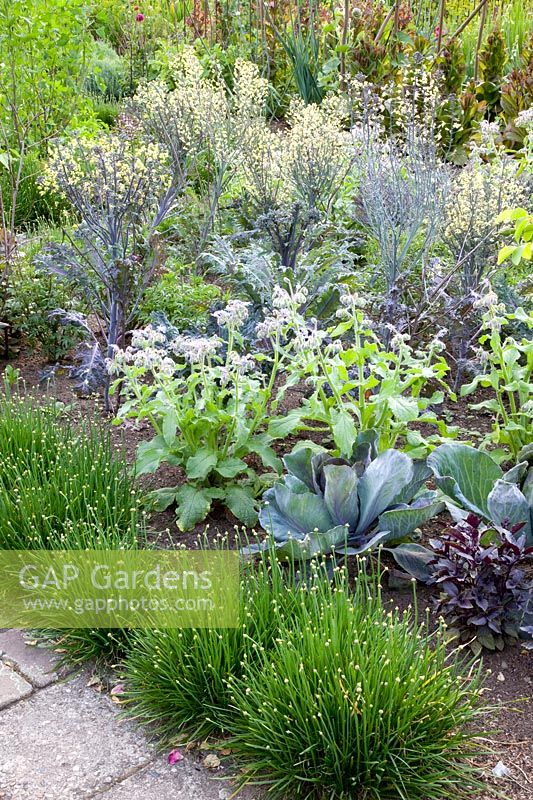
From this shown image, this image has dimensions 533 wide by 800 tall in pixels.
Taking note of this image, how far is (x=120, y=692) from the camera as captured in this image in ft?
9.30

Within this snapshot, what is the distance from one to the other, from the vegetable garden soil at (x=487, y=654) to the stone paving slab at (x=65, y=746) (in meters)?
0.64

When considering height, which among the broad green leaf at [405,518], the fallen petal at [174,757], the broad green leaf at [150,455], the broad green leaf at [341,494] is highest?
the broad green leaf at [150,455]

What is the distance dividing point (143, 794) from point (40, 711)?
53cm

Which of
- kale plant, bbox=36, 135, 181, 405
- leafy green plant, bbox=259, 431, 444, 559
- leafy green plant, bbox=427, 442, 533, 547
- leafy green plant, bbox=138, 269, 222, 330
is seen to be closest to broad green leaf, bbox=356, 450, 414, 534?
leafy green plant, bbox=259, 431, 444, 559

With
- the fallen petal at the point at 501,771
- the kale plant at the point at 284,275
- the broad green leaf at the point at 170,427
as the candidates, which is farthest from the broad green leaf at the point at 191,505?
the fallen petal at the point at 501,771

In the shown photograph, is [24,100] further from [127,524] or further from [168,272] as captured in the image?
[127,524]

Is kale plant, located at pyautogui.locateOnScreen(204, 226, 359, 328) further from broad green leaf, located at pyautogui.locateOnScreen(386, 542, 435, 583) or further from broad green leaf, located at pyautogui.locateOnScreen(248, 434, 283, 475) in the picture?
broad green leaf, located at pyautogui.locateOnScreen(386, 542, 435, 583)

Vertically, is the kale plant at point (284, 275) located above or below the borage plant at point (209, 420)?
above

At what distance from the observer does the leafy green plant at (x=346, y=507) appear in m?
3.13

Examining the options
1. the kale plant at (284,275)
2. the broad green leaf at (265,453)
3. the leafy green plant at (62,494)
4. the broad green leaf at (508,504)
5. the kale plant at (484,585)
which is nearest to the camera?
the kale plant at (484,585)

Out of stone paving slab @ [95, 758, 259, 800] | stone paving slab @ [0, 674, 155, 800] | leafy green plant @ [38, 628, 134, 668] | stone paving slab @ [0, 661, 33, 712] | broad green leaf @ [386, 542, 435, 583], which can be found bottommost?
stone paving slab @ [95, 758, 259, 800]

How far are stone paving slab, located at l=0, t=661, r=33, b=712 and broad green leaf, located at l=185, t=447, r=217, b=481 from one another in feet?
3.33

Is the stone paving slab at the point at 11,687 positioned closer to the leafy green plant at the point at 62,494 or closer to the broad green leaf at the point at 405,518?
the leafy green plant at the point at 62,494

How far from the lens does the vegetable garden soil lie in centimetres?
248
